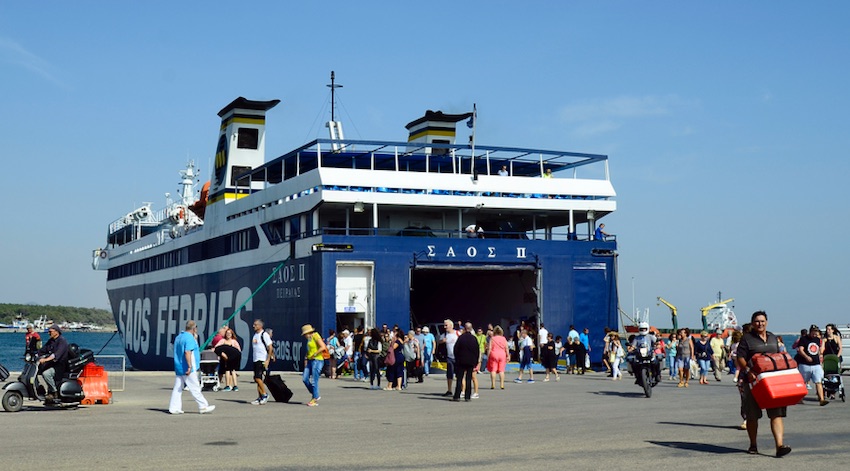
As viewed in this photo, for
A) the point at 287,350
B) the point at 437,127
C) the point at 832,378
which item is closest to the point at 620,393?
the point at 832,378

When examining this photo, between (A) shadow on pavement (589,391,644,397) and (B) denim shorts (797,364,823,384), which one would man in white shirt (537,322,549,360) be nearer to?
(A) shadow on pavement (589,391,644,397)

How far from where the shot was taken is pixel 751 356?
1127 cm

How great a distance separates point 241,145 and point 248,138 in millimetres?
428

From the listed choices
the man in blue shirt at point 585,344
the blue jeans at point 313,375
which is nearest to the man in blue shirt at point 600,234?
the man in blue shirt at point 585,344

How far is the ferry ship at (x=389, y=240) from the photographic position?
29859 mm

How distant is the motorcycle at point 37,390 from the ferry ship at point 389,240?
12787 mm

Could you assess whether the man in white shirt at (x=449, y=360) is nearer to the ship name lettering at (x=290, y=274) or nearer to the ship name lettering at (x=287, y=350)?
the ship name lettering at (x=287, y=350)

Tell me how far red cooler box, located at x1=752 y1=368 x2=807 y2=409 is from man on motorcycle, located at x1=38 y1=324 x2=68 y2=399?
1103 cm

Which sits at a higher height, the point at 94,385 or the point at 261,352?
the point at 261,352

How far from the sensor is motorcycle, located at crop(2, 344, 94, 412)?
1602cm

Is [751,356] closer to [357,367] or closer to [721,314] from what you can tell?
[357,367]

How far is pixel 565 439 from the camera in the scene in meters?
Result: 12.2

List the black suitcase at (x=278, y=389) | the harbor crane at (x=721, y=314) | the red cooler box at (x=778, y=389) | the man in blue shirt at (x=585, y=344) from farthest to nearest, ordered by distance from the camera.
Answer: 1. the harbor crane at (x=721, y=314)
2. the man in blue shirt at (x=585, y=344)
3. the black suitcase at (x=278, y=389)
4. the red cooler box at (x=778, y=389)

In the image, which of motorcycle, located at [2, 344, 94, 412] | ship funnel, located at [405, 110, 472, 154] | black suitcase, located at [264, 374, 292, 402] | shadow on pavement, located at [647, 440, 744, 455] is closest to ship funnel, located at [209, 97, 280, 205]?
ship funnel, located at [405, 110, 472, 154]
